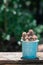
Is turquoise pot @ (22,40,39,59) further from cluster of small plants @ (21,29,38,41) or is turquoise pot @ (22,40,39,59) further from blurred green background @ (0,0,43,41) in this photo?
blurred green background @ (0,0,43,41)

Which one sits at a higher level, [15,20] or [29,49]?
[15,20]

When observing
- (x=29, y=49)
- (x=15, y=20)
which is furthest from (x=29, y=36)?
(x=15, y=20)

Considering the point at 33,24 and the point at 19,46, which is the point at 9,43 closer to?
the point at 19,46

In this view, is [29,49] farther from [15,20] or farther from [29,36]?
[15,20]

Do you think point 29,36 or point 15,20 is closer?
point 29,36

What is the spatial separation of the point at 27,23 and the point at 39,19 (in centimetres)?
128

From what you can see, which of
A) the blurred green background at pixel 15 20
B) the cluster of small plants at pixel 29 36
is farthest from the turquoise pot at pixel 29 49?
the blurred green background at pixel 15 20

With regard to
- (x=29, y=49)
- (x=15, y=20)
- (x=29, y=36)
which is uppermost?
(x=15, y=20)

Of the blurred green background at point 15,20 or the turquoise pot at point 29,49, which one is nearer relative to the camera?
the turquoise pot at point 29,49

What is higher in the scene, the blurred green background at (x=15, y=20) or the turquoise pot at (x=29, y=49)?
the blurred green background at (x=15, y=20)

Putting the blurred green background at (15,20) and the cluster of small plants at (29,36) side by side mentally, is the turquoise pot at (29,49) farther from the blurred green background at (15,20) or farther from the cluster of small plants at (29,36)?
the blurred green background at (15,20)

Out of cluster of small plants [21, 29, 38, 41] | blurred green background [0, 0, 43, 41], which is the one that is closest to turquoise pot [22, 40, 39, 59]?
cluster of small plants [21, 29, 38, 41]

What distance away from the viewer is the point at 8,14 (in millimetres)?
4297

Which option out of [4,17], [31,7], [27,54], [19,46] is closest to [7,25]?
[4,17]
